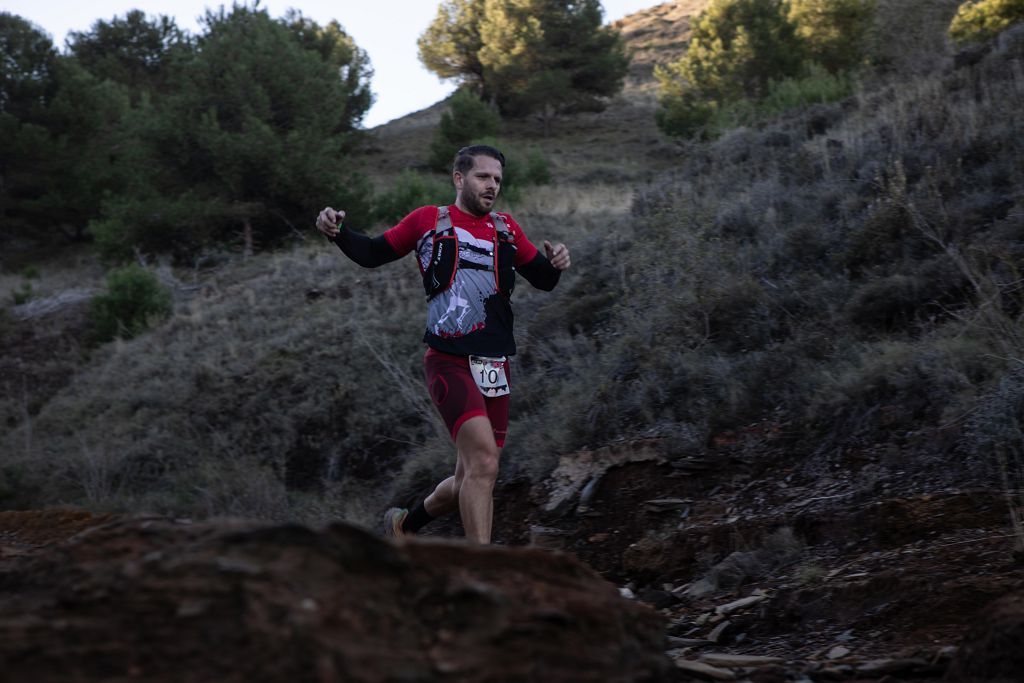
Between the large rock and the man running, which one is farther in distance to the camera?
the man running

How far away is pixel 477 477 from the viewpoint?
14.2 ft

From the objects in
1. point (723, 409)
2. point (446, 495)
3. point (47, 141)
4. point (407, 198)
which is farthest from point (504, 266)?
point (47, 141)

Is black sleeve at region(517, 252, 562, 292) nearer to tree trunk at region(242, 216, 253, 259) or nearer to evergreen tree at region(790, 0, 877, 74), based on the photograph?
tree trunk at region(242, 216, 253, 259)

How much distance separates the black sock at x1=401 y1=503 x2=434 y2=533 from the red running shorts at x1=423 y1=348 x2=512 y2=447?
69cm

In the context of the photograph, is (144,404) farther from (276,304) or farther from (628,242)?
(628,242)

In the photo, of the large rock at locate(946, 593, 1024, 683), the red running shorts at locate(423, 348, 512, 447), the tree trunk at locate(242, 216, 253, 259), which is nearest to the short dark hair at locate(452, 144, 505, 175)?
the red running shorts at locate(423, 348, 512, 447)

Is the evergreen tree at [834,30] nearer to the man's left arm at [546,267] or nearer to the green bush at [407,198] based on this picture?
the green bush at [407,198]

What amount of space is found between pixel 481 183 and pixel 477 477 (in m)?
1.38

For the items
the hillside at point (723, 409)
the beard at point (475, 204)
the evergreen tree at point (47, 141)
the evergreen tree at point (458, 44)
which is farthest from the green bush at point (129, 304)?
the evergreen tree at point (458, 44)

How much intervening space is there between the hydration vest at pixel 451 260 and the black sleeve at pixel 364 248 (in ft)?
0.72

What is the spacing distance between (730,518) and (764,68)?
27269 mm

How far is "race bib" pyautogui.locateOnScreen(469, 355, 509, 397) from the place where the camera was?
452 cm

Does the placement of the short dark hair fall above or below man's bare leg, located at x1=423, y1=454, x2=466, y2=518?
above

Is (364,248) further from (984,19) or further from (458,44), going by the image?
(458,44)
